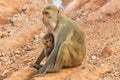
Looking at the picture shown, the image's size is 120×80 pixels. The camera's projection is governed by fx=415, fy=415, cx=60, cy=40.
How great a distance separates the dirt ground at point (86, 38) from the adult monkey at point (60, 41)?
19 cm

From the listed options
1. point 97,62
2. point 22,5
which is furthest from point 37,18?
point 97,62

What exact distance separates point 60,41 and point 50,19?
19.7 inches

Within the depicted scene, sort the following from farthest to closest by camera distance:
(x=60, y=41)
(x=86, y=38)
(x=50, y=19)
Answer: (x=86, y=38) < (x=50, y=19) < (x=60, y=41)

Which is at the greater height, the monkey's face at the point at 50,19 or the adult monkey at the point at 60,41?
the monkey's face at the point at 50,19

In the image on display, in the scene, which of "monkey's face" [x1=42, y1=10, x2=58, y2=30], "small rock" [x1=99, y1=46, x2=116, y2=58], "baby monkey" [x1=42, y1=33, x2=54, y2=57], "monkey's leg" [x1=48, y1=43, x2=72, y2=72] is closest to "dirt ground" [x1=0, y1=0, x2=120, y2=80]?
"small rock" [x1=99, y1=46, x2=116, y2=58]

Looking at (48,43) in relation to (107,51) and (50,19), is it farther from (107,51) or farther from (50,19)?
(107,51)

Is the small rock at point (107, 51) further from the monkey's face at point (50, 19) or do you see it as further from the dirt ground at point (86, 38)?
the monkey's face at point (50, 19)

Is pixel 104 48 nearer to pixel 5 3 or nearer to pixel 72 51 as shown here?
pixel 72 51

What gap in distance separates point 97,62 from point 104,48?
51.2 inches

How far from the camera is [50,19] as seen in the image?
8.30 metres

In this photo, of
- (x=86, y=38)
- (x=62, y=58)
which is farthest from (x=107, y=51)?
(x=86, y=38)

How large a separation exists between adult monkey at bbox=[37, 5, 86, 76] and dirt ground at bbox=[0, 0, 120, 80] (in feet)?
0.61

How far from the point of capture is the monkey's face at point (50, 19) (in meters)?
8.19


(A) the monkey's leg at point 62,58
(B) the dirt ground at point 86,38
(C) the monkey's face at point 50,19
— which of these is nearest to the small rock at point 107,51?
(B) the dirt ground at point 86,38
